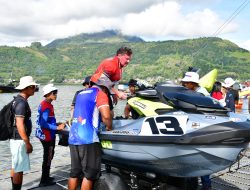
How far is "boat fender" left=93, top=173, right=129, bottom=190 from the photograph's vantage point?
4.16 metres

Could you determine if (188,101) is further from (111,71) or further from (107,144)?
(107,144)

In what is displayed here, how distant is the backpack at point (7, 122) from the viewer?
486 centimetres

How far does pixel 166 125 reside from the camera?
3670 mm

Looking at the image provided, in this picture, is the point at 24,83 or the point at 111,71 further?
the point at 24,83

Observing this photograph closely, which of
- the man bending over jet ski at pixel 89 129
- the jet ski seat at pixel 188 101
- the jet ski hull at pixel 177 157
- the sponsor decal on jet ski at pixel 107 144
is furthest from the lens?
the sponsor decal on jet ski at pixel 107 144

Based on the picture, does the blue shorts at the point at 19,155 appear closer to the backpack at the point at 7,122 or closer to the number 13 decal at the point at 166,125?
the backpack at the point at 7,122

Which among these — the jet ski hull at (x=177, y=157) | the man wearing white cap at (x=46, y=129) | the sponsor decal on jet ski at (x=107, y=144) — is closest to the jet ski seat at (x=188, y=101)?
the jet ski hull at (x=177, y=157)

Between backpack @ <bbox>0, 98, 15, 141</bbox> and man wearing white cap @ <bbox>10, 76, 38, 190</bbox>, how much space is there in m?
0.07

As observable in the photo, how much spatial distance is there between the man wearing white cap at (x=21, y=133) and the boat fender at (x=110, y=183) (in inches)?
49.5

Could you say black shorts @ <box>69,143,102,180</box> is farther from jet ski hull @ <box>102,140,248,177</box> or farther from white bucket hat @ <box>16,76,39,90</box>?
white bucket hat @ <box>16,76,39,90</box>

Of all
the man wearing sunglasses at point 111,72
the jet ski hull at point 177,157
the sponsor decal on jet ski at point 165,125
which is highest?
the man wearing sunglasses at point 111,72

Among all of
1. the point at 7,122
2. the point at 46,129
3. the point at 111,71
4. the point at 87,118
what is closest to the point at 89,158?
the point at 87,118

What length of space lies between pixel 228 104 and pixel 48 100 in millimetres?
4406

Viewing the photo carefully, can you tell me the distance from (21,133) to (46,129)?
41.9 inches
